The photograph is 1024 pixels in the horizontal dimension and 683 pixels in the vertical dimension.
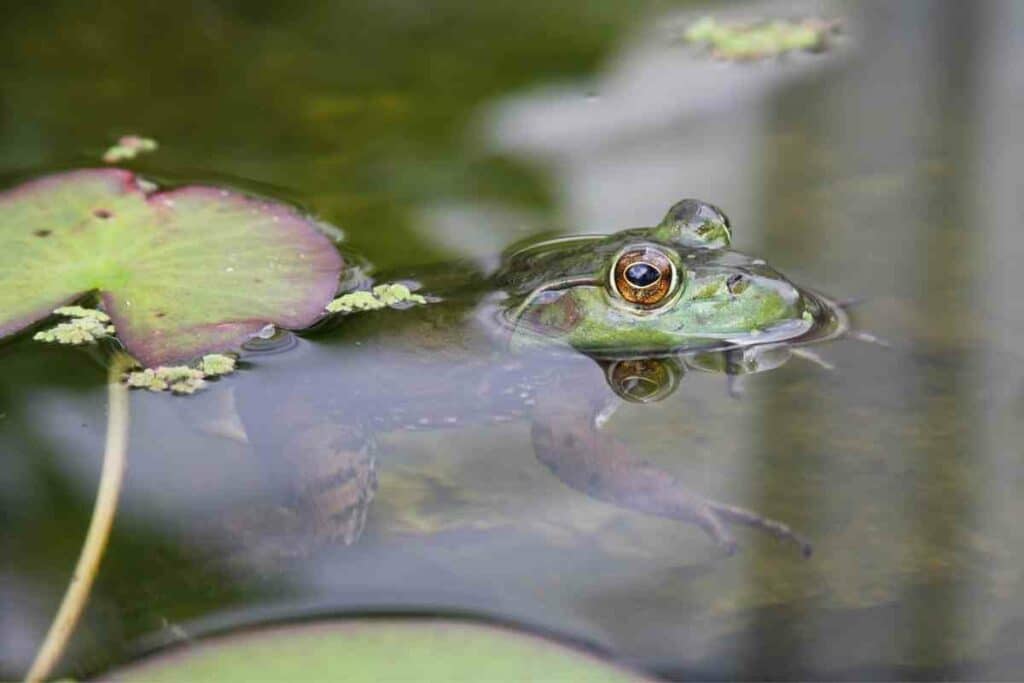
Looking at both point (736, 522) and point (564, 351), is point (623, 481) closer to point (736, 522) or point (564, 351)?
point (736, 522)

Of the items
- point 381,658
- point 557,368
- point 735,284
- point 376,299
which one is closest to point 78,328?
point 376,299

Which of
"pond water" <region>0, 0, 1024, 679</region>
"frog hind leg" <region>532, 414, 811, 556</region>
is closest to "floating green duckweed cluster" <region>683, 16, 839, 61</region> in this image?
"pond water" <region>0, 0, 1024, 679</region>

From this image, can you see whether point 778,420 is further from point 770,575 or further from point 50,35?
point 50,35

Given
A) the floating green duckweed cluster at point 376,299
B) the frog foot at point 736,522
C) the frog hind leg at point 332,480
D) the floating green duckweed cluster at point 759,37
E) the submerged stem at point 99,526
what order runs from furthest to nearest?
A: 1. the floating green duckweed cluster at point 759,37
2. the floating green duckweed cluster at point 376,299
3. the frog hind leg at point 332,480
4. the frog foot at point 736,522
5. the submerged stem at point 99,526

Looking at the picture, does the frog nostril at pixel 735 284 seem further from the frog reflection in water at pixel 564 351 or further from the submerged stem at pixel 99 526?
the submerged stem at pixel 99 526

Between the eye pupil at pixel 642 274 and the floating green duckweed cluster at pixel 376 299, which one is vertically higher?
the eye pupil at pixel 642 274

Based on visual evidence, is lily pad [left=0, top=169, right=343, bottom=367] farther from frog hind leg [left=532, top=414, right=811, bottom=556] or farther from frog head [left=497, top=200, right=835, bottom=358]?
frog hind leg [left=532, top=414, right=811, bottom=556]

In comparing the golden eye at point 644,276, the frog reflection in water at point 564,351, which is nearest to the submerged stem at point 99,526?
the frog reflection in water at point 564,351
